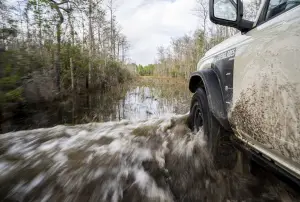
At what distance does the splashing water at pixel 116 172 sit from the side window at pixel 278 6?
1.58 m

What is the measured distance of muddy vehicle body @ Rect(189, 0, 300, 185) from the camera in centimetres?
121

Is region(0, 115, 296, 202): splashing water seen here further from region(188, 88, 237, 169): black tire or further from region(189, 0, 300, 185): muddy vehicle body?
region(189, 0, 300, 185): muddy vehicle body

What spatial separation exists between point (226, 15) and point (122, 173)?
1.96m

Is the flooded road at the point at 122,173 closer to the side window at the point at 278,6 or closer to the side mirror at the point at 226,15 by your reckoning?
the side mirror at the point at 226,15

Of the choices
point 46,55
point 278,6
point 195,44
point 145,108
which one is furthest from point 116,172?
point 195,44

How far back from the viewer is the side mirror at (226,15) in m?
1.81

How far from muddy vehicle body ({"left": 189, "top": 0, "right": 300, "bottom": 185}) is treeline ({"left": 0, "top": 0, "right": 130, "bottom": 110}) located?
4.12 metres

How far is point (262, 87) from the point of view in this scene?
1465mm

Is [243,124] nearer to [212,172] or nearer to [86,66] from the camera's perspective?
[212,172]

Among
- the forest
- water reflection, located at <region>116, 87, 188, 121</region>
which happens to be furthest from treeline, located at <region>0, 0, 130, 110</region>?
water reflection, located at <region>116, 87, 188, 121</region>

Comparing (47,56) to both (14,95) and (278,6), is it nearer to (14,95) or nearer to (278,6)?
(14,95)

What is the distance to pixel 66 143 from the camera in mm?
3314

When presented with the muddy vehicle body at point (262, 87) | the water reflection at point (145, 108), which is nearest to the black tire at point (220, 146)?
the muddy vehicle body at point (262, 87)

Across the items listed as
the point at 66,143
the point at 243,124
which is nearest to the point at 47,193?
the point at 66,143
